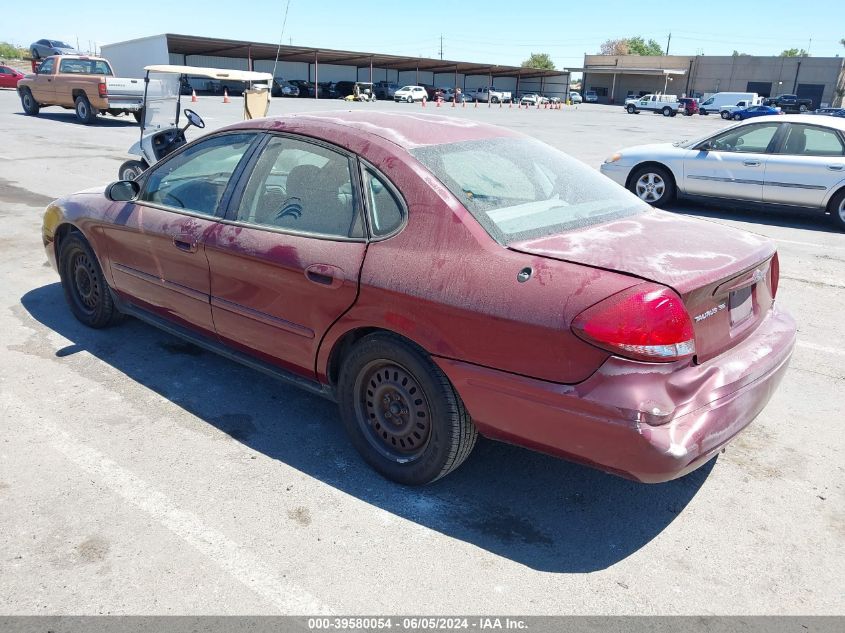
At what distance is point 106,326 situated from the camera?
5.00 meters

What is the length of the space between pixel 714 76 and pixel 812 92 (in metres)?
11.8

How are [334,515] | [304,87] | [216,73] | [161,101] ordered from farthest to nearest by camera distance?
[304,87] → [161,101] → [216,73] → [334,515]

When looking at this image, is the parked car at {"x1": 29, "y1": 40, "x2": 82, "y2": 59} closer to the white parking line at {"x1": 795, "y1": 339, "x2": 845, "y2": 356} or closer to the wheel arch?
the wheel arch

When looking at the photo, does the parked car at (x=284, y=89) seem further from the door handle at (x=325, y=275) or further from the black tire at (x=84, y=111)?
the door handle at (x=325, y=275)

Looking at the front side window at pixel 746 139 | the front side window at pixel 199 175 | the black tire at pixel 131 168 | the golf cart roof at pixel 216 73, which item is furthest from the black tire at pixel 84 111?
the front side window at pixel 199 175

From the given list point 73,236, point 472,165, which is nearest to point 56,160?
point 73,236

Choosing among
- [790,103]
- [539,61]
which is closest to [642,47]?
[539,61]

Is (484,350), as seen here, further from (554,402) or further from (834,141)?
(834,141)

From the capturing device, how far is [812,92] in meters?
82.5

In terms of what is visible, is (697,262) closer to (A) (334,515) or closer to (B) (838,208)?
(A) (334,515)

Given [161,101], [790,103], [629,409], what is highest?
[790,103]

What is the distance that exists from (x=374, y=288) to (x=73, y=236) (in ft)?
9.78

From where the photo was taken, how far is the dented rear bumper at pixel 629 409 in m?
2.49

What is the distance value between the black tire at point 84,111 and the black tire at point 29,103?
2625 mm
